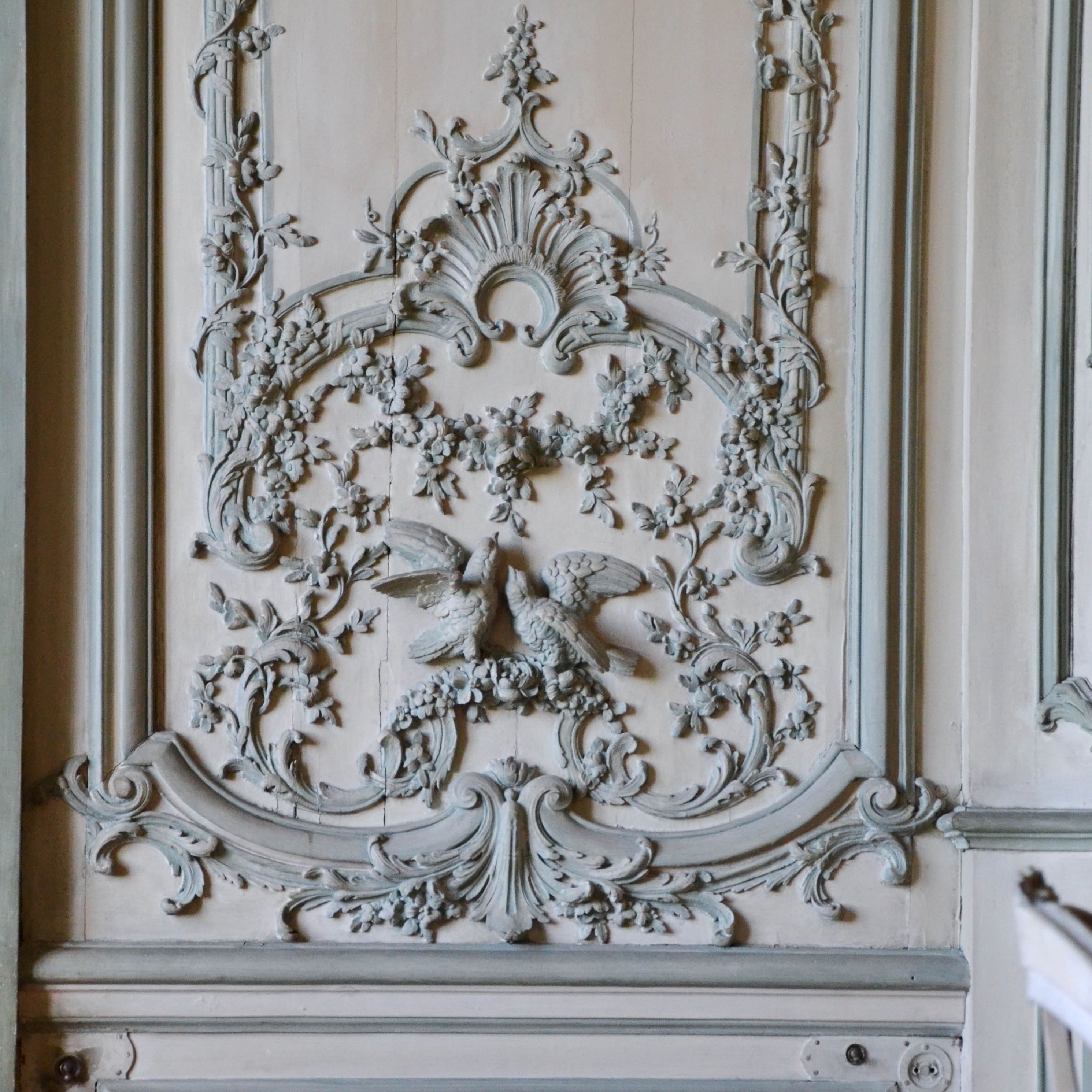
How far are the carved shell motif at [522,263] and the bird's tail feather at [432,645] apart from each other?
0.48m

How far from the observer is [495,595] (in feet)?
Answer: 6.52

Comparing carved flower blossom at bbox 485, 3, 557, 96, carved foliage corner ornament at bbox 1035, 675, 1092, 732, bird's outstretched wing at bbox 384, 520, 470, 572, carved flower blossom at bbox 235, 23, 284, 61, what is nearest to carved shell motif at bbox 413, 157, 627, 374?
carved flower blossom at bbox 485, 3, 557, 96

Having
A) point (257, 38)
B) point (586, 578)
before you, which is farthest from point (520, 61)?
point (586, 578)

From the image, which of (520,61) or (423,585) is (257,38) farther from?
(423,585)

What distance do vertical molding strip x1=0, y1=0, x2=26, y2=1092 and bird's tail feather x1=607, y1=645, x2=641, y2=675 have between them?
40.1 inches

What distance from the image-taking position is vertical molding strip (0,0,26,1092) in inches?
76.4

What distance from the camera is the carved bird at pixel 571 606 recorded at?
6.44 ft

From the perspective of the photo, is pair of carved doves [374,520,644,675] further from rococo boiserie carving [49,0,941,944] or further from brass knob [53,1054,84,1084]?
brass knob [53,1054,84,1084]

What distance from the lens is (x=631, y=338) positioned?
6.71ft

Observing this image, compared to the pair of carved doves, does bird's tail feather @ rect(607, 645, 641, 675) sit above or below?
below

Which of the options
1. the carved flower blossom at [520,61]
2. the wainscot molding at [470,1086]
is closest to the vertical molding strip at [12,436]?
the wainscot molding at [470,1086]

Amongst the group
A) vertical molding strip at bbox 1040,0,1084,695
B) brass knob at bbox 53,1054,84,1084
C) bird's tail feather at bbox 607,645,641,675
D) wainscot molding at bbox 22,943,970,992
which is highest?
vertical molding strip at bbox 1040,0,1084,695

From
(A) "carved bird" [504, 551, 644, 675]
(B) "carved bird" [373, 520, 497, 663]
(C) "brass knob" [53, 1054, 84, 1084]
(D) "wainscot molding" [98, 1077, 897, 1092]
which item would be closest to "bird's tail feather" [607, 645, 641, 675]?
(A) "carved bird" [504, 551, 644, 675]

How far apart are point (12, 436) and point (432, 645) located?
0.81 meters
